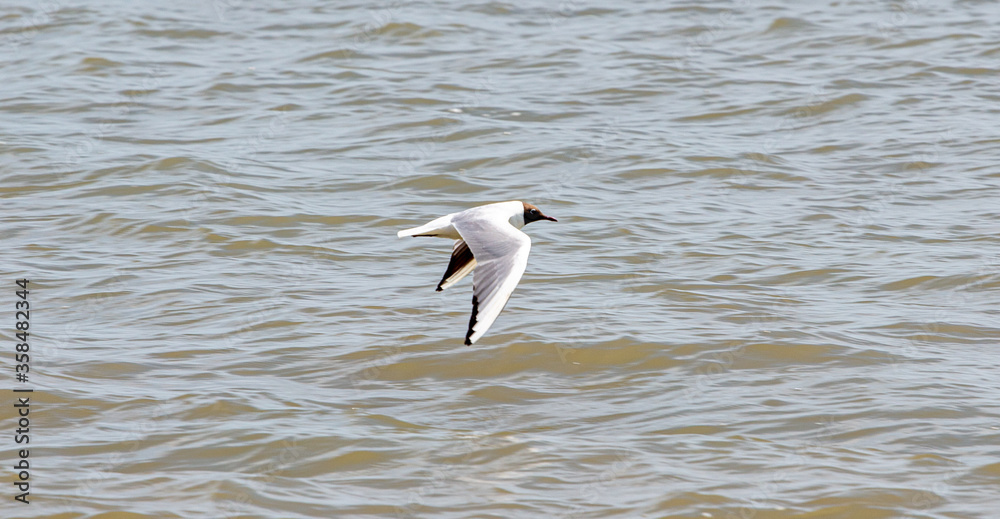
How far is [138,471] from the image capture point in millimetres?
4930

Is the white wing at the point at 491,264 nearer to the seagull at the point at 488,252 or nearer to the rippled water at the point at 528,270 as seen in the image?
the seagull at the point at 488,252

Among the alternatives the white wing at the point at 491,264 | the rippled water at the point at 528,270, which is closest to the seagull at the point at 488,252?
the white wing at the point at 491,264

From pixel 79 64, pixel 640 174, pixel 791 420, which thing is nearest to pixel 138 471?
pixel 791 420

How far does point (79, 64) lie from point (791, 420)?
32.3 feet

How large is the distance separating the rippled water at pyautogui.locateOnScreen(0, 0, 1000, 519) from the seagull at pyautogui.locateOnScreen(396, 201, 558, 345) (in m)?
0.58

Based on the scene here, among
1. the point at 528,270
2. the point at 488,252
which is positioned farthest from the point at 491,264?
the point at 528,270

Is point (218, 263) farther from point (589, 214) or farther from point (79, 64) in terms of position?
point (79, 64)

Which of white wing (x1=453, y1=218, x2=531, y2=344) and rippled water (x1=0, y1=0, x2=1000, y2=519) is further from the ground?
white wing (x1=453, y1=218, x2=531, y2=344)

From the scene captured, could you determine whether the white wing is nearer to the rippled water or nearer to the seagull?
the seagull

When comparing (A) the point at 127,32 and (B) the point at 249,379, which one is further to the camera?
(A) the point at 127,32

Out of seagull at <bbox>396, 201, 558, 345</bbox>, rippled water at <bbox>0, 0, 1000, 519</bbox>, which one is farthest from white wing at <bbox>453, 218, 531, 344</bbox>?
rippled water at <bbox>0, 0, 1000, 519</bbox>

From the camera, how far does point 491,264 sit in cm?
539

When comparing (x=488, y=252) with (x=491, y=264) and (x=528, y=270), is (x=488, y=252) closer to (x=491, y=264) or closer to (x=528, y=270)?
(x=491, y=264)

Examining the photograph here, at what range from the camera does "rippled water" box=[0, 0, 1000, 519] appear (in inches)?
197
